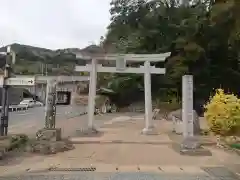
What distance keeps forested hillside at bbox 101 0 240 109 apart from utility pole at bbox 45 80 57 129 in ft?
62.1

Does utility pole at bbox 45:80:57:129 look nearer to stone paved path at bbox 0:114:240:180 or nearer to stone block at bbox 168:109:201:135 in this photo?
stone paved path at bbox 0:114:240:180

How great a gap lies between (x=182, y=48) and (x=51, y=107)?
76.1ft

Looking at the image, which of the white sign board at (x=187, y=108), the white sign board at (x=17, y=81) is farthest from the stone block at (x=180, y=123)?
the white sign board at (x=17, y=81)

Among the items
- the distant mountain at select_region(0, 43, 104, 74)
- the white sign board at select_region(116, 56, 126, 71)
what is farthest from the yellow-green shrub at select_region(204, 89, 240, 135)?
the distant mountain at select_region(0, 43, 104, 74)

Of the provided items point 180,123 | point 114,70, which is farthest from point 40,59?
point 180,123

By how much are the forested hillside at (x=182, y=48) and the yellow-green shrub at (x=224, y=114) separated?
1759 centimetres

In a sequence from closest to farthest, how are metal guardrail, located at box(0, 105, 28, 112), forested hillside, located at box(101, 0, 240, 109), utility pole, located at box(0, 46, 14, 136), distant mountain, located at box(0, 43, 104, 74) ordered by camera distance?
1. utility pole, located at box(0, 46, 14, 136)
2. forested hillside, located at box(101, 0, 240, 109)
3. metal guardrail, located at box(0, 105, 28, 112)
4. distant mountain, located at box(0, 43, 104, 74)

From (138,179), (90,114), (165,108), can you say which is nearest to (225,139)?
(90,114)

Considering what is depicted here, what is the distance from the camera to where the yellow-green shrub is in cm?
1612

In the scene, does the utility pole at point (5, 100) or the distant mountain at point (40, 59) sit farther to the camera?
the distant mountain at point (40, 59)

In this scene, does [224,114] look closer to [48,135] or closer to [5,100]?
[48,135]

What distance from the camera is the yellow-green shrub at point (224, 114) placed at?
1612 cm

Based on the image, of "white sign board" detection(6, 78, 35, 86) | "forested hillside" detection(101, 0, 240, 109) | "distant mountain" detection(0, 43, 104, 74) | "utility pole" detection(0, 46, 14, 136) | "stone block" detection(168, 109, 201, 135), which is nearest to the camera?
"utility pole" detection(0, 46, 14, 136)

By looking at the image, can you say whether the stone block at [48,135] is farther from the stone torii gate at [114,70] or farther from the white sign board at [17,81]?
the stone torii gate at [114,70]
